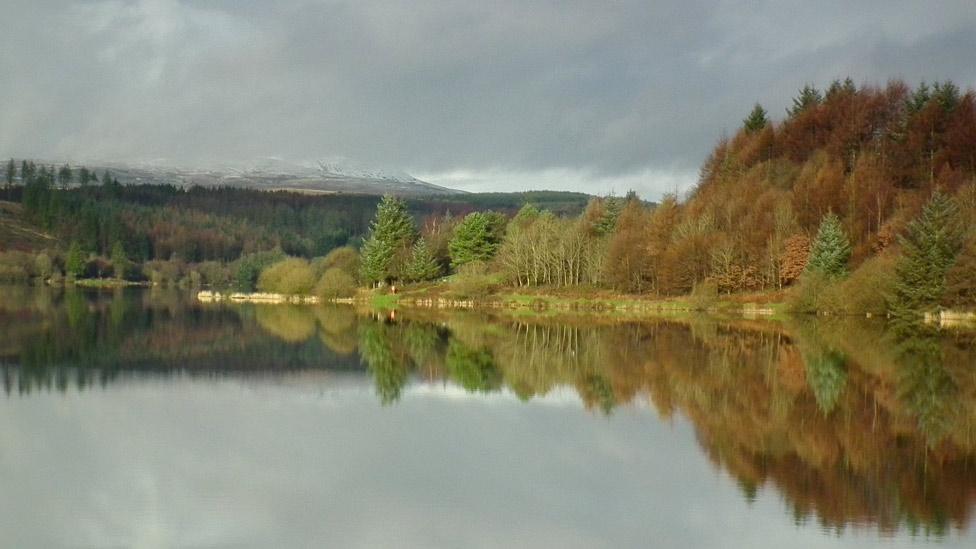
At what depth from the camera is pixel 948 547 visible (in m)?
12.3

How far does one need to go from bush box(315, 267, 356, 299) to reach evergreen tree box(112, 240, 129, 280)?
66555 millimetres

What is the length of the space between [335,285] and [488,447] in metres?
68.3

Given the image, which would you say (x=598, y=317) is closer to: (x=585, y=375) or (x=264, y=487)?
(x=585, y=375)

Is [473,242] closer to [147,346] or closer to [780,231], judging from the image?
[780,231]

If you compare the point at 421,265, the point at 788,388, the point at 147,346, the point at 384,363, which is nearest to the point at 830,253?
the point at 421,265

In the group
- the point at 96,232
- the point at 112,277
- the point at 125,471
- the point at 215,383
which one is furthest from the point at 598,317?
the point at 96,232

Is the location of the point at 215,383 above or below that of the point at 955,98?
below

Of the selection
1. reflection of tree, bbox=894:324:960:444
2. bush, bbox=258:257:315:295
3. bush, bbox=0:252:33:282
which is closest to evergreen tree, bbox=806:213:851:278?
reflection of tree, bbox=894:324:960:444

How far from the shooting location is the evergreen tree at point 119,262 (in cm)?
14288

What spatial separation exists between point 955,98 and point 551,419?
226ft

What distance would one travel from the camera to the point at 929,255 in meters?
51.6

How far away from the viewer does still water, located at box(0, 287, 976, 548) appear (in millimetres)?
13258

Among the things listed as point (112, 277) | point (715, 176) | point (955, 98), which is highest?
point (955, 98)

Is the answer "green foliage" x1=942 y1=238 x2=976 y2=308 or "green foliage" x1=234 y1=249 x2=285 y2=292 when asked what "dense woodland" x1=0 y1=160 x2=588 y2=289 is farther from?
"green foliage" x1=942 y1=238 x2=976 y2=308
